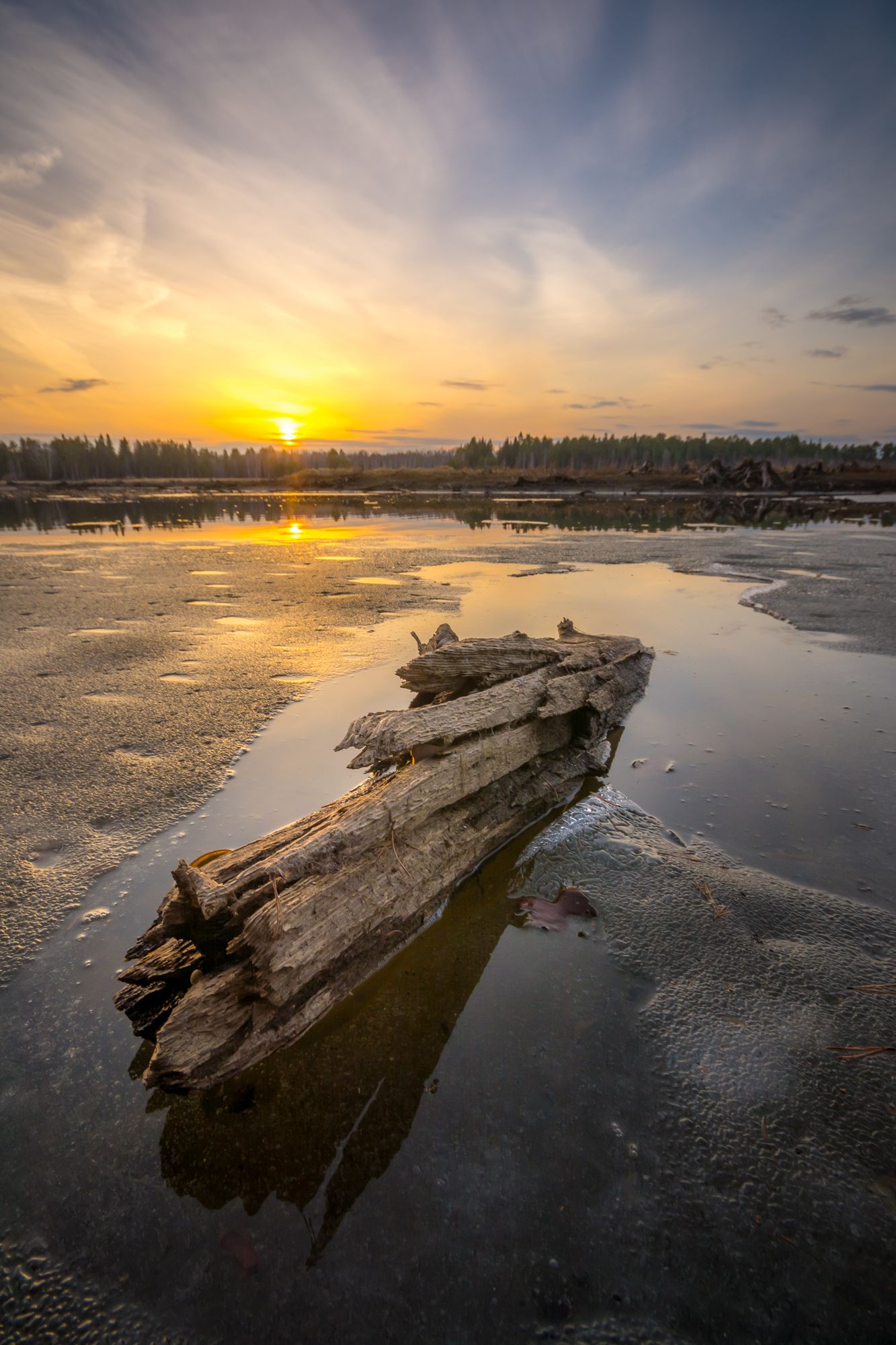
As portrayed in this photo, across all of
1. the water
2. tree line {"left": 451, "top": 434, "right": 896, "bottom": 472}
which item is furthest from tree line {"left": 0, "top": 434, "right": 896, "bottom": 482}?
the water

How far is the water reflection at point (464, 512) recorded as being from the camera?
25.3 m

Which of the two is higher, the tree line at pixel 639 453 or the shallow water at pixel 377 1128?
the tree line at pixel 639 453

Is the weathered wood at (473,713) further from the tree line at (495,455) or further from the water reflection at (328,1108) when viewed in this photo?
the tree line at (495,455)

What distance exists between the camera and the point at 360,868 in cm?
265

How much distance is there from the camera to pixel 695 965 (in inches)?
106

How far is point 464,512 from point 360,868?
107 ft

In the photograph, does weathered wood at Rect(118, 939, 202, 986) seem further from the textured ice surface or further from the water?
the water

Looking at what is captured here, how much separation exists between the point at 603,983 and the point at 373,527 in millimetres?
24896

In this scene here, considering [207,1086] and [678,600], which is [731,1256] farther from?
[678,600]

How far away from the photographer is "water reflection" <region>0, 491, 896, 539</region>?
25.3m

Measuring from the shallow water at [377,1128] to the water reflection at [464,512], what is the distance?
20.5 meters

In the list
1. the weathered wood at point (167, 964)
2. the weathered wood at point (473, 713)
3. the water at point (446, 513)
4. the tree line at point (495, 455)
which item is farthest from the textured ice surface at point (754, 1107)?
the tree line at point (495, 455)

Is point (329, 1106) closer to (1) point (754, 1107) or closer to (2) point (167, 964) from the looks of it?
(2) point (167, 964)

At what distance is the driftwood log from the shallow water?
212 mm
